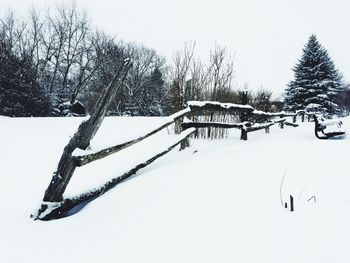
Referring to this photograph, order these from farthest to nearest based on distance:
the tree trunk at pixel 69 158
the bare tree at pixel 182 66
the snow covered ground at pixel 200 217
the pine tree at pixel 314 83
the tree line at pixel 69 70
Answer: the pine tree at pixel 314 83 < the tree line at pixel 69 70 < the bare tree at pixel 182 66 < the tree trunk at pixel 69 158 < the snow covered ground at pixel 200 217

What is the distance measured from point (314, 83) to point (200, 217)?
30.1 meters

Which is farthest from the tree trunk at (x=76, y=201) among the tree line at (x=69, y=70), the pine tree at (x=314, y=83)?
the pine tree at (x=314, y=83)

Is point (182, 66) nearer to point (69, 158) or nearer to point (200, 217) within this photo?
point (69, 158)

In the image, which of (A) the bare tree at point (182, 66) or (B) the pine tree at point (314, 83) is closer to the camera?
(A) the bare tree at point (182, 66)

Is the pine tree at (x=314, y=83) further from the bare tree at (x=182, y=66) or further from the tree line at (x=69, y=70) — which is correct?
the bare tree at (x=182, y=66)

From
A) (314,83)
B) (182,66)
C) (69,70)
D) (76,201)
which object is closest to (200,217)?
(76,201)

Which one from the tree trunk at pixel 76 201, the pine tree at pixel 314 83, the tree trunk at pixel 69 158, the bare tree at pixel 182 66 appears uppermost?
the pine tree at pixel 314 83

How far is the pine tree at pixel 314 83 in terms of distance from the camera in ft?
89.1

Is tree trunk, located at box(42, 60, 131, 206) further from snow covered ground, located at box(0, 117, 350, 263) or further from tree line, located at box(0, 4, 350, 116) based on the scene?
tree line, located at box(0, 4, 350, 116)

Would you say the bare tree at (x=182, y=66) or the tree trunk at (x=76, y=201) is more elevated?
the bare tree at (x=182, y=66)

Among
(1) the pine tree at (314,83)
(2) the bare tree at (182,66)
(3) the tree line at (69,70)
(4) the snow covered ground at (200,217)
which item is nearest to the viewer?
(4) the snow covered ground at (200,217)

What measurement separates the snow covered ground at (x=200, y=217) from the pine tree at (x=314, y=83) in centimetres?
2694

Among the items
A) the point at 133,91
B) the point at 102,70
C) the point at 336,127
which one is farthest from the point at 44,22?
the point at 336,127

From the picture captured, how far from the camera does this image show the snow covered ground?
5.85 ft
